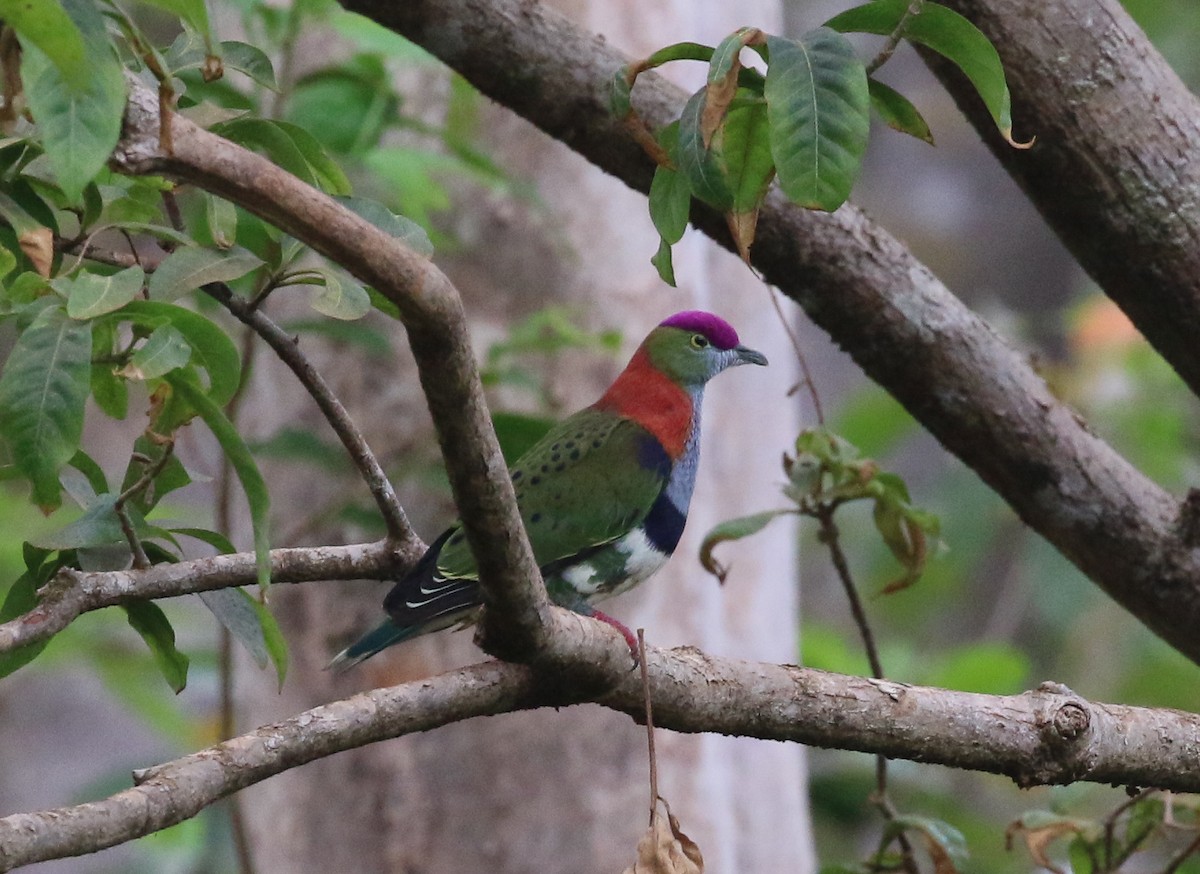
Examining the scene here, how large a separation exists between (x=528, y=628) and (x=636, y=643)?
306 millimetres

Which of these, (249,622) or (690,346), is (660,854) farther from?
(690,346)

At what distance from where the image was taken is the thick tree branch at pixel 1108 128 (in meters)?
2.57

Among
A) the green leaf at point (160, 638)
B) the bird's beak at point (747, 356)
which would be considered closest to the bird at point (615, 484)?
the bird's beak at point (747, 356)

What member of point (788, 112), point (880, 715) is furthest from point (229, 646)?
point (788, 112)

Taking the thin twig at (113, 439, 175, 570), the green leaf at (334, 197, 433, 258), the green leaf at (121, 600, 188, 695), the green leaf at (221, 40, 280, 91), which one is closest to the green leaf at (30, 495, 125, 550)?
the thin twig at (113, 439, 175, 570)

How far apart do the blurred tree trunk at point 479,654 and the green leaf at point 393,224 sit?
Result: 7.75 ft

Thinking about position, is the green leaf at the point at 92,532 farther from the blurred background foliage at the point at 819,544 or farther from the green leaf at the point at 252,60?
the blurred background foliage at the point at 819,544

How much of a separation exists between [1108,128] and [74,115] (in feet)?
6.22

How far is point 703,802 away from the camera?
4.59 metres

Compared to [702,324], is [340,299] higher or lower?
higher

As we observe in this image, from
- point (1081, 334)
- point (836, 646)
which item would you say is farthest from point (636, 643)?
point (1081, 334)

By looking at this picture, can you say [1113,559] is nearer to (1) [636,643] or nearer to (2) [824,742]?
(2) [824,742]

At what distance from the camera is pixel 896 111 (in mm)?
2041

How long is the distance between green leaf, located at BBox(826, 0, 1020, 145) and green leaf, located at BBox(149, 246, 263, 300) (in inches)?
32.6
